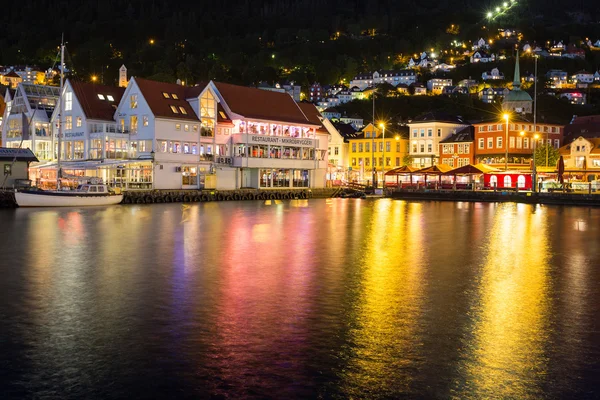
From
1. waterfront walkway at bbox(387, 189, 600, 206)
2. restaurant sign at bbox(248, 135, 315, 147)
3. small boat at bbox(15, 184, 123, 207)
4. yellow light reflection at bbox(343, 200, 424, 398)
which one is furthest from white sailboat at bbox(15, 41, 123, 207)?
waterfront walkway at bbox(387, 189, 600, 206)

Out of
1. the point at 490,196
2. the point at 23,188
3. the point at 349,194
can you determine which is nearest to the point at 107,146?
the point at 23,188

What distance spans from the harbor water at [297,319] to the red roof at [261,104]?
174ft

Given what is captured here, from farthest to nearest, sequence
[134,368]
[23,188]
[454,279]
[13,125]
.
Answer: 1. [13,125]
2. [23,188]
3. [454,279]
4. [134,368]

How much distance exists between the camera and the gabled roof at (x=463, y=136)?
116700 millimetres

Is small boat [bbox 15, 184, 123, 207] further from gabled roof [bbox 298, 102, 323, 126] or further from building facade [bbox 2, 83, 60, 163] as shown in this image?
gabled roof [bbox 298, 102, 323, 126]

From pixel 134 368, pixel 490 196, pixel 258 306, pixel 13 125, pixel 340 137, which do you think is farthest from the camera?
pixel 340 137

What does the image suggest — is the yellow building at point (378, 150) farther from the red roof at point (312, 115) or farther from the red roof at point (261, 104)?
the red roof at point (261, 104)

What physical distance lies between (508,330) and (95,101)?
71.1 meters

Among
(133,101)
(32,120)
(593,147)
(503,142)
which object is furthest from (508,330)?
(593,147)

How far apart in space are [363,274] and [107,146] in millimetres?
57159

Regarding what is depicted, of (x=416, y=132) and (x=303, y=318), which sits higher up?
(x=416, y=132)

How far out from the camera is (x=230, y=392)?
34.8 ft

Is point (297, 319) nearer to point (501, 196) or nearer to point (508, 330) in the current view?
point (508, 330)

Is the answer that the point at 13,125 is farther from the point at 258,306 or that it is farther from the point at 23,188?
the point at 258,306
